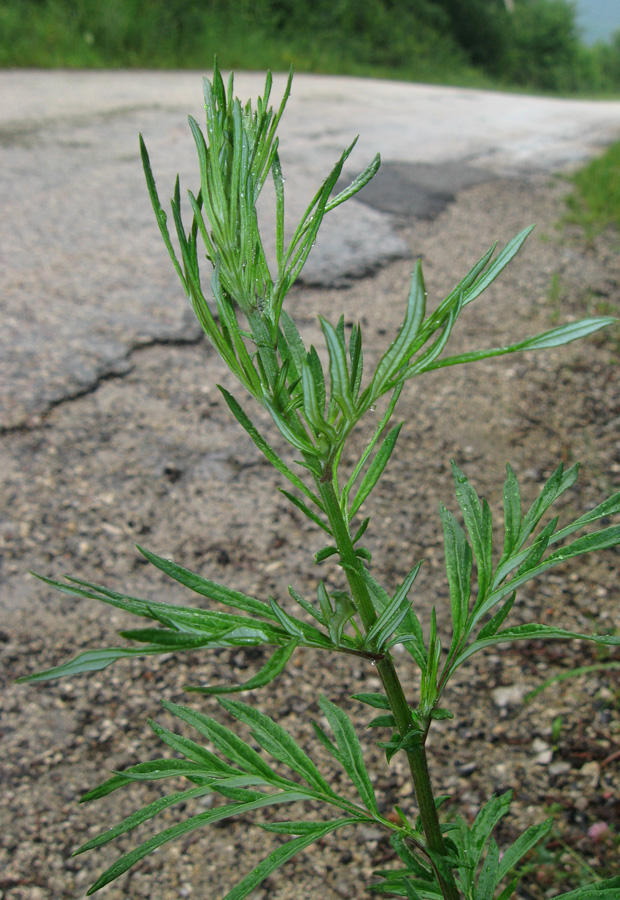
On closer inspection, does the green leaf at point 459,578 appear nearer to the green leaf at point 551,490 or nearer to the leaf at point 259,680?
the green leaf at point 551,490

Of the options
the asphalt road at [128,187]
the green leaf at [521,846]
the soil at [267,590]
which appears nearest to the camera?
the green leaf at [521,846]

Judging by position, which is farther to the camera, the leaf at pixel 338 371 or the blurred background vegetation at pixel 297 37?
the blurred background vegetation at pixel 297 37

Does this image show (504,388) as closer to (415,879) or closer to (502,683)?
(502,683)

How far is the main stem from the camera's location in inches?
24.7

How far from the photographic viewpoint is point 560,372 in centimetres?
262

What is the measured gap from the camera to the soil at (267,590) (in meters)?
1.25

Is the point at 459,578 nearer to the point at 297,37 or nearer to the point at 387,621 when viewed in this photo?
the point at 387,621

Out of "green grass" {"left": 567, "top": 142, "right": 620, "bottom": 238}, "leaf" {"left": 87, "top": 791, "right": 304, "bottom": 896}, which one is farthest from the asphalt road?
"leaf" {"left": 87, "top": 791, "right": 304, "bottom": 896}

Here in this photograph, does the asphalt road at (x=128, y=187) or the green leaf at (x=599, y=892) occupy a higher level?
the asphalt road at (x=128, y=187)

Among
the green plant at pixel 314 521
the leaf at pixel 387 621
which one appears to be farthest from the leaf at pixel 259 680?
the leaf at pixel 387 621

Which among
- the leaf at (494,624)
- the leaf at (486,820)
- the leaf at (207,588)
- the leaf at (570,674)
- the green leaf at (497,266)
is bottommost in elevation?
the leaf at (570,674)

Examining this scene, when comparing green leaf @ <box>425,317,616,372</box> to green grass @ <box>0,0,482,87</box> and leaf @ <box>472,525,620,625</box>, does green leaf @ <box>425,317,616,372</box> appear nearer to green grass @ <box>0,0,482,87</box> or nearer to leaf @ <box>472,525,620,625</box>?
leaf @ <box>472,525,620,625</box>

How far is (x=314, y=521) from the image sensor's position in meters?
0.67

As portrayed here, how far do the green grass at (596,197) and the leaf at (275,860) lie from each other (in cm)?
383
